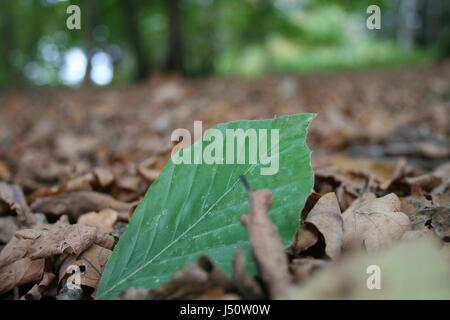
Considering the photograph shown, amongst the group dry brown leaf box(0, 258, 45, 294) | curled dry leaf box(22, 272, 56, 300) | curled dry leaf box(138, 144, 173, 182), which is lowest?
curled dry leaf box(22, 272, 56, 300)

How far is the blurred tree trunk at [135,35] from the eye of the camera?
11962 millimetres

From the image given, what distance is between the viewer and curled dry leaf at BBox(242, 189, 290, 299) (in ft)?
2.27

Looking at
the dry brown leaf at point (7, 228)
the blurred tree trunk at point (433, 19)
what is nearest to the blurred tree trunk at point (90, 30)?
the dry brown leaf at point (7, 228)

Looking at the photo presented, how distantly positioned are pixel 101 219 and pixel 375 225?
67cm

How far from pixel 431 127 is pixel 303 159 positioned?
2.53 m

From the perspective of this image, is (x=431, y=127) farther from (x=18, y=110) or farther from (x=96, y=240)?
(x=18, y=110)

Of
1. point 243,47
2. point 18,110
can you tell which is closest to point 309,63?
point 243,47

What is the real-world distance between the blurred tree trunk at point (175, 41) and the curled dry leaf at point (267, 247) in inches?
419

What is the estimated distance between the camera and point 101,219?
120 cm

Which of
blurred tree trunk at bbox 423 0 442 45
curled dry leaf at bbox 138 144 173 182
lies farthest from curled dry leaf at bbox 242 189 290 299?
blurred tree trunk at bbox 423 0 442 45

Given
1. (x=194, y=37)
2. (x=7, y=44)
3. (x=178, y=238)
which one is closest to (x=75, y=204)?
(x=178, y=238)

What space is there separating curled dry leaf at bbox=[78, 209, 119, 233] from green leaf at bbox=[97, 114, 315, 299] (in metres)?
0.32

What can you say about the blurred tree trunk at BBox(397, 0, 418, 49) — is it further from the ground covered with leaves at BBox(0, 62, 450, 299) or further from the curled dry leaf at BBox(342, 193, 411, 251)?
the curled dry leaf at BBox(342, 193, 411, 251)

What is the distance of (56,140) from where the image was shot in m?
2.88
